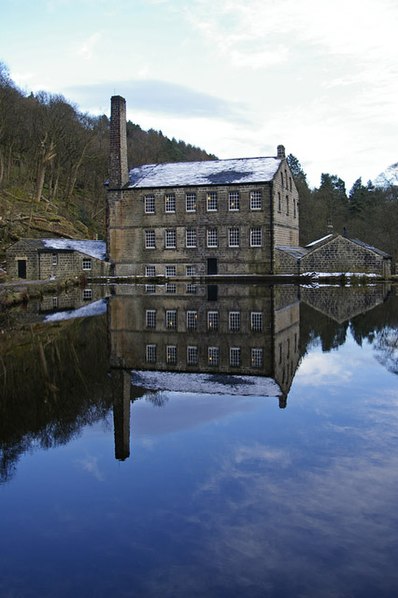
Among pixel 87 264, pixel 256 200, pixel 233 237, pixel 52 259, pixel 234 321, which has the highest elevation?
A: pixel 256 200

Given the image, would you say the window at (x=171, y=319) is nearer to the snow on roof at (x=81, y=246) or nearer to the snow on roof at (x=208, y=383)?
the snow on roof at (x=208, y=383)

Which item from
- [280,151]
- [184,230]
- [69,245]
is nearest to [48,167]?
[69,245]

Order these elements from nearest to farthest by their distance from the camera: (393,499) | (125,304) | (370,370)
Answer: (393,499)
(370,370)
(125,304)

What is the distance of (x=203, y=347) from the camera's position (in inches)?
497

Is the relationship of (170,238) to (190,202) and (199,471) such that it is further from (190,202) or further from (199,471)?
(199,471)

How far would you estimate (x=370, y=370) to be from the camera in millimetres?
10297

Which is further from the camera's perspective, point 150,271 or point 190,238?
point 150,271

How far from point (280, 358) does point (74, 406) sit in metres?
4.73

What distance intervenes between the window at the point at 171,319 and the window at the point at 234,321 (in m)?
1.59

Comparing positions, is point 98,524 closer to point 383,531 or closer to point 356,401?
point 383,531

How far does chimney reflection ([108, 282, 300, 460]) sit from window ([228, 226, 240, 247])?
21669mm

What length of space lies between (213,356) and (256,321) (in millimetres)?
5311

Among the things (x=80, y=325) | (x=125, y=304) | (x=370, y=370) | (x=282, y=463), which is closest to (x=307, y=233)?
(x=125, y=304)

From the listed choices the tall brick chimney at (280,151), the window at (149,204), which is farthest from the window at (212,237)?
the tall brick chimney at (280,151)
